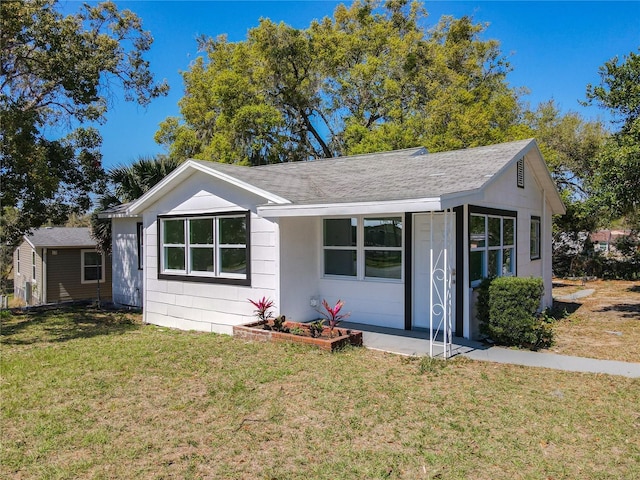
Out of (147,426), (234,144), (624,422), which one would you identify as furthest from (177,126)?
(624,422)

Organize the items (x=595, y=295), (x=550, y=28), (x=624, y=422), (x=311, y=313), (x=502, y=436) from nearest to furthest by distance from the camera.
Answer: (x=502, y=436) < (x=624, y=422) < (x=311, y=313) < (x=550, y=28) < (x=595, y=295)

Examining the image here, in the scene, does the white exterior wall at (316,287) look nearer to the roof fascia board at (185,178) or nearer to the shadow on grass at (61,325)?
the roof fascia board at (185,178)

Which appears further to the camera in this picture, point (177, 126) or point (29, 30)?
point (177, 126)

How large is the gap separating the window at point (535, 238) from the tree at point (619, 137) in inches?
Answer: 54.8


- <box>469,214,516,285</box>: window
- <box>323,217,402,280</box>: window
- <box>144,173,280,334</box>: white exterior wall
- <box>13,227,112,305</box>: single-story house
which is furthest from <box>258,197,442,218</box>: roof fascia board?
<box>13,227,112,305</box>: single-story house

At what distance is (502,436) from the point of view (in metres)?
4.37

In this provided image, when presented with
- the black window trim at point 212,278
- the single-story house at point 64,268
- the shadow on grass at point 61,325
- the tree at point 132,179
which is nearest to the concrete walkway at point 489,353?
the black window trim at point 212,278

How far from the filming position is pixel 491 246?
910 centimetres

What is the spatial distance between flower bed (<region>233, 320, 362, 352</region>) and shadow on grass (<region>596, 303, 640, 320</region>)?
812 cm

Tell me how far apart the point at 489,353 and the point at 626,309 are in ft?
26.2

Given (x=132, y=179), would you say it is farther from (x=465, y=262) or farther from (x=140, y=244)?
(x=465, y=262)

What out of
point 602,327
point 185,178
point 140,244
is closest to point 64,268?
point 140,244

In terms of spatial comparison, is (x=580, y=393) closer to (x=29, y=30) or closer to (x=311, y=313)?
(x=311, y=313)

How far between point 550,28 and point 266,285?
1258 centimetres
